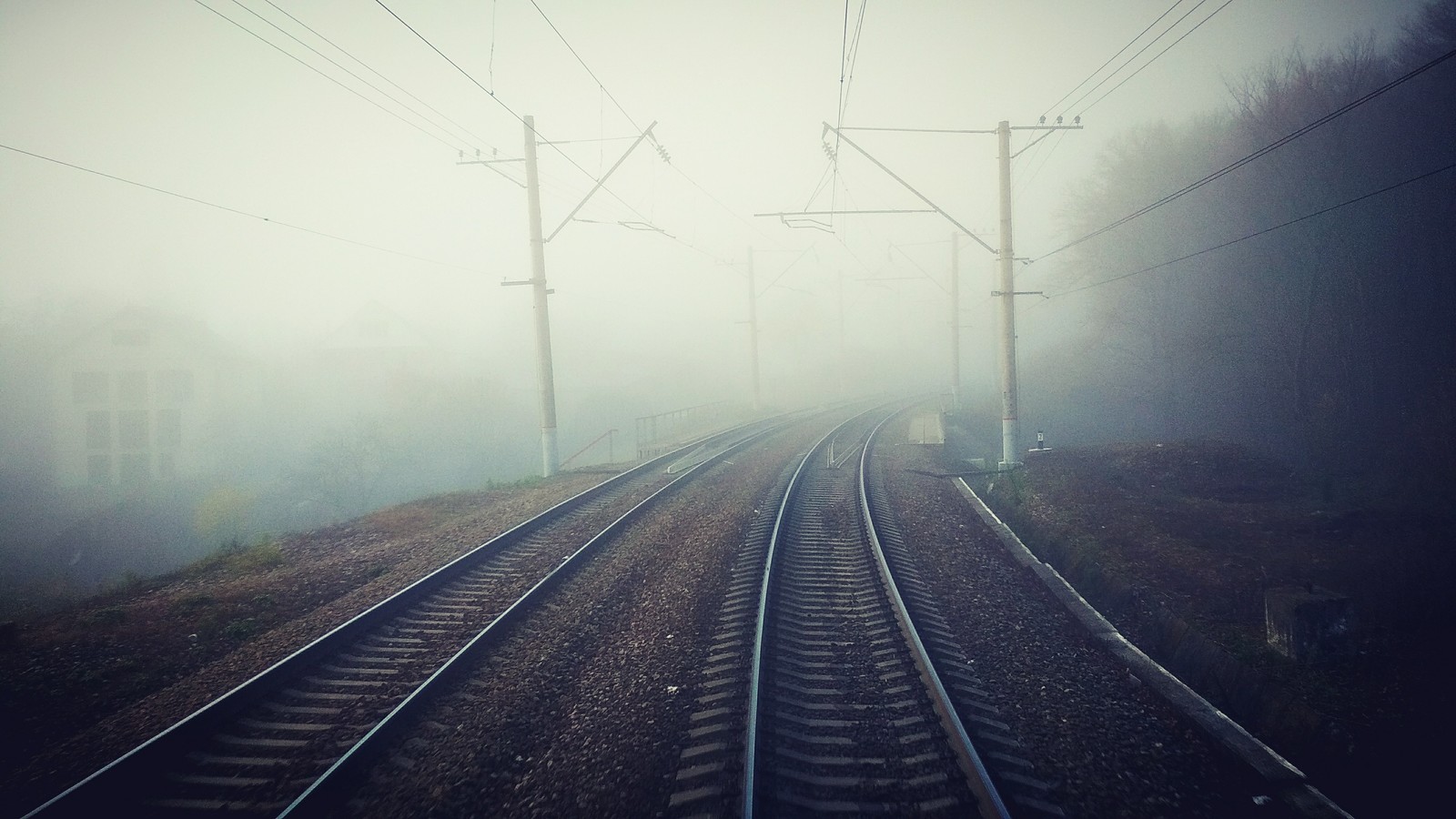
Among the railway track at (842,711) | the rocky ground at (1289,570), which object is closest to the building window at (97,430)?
the railway track at (842,711)

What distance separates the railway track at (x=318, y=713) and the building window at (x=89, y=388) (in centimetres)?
3152

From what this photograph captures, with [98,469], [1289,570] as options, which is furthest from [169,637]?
[98,469]

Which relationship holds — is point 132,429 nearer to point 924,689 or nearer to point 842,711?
point 842,711

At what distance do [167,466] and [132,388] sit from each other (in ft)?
13.5

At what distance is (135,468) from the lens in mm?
27266

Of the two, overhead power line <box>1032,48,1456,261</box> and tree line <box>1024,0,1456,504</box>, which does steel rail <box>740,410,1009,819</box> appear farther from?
tree line <box>1024,0,1456,504</box>

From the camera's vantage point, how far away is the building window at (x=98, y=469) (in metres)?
26.4

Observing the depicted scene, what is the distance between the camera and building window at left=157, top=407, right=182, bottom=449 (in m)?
28.1

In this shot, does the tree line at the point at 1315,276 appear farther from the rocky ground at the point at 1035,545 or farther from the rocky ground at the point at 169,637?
the rocky ground at the point at 169,637

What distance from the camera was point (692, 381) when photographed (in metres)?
58.7

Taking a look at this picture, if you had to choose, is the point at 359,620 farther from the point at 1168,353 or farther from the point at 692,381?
the point at 692,381

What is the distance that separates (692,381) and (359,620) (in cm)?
5210

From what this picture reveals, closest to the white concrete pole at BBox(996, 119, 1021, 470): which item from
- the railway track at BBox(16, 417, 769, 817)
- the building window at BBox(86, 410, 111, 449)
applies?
the railway track at BBox(16, 417, 769, 817)

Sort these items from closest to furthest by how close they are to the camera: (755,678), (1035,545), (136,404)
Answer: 1. (755,678)
2. (1035,545)
3. (136,404)
